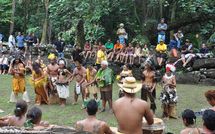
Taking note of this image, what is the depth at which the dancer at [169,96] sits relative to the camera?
12438 millimetres

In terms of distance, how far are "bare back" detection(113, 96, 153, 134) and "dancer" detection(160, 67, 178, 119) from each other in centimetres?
584

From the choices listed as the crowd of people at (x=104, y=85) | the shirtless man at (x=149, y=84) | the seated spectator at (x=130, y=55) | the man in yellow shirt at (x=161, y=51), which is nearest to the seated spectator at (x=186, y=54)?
the crowd of people at (x=104, y=85)

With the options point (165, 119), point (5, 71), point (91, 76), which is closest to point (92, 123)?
point (165, 119)

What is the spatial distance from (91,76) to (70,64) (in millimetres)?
9880

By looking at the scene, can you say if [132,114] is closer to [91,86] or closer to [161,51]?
[91,86]

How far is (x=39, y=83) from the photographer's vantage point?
14555 mm

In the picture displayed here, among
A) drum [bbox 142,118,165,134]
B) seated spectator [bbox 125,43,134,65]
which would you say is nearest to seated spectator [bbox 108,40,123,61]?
seated spectator [bbox 125,43,134,65]

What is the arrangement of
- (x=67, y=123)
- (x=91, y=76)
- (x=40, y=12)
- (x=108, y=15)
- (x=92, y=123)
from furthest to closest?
(x=40, y=12) → (x=108, y=15) → (x=91, y=76) → (x=67, y=123) → (x=92, y=123)

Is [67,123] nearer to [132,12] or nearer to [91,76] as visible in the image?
[91,76]

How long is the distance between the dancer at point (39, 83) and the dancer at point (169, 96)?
4.19 m

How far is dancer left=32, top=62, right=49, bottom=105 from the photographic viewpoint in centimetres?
1456

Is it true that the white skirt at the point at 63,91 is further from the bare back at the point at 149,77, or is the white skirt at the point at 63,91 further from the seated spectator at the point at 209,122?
the seated spectator at the point at 209,122

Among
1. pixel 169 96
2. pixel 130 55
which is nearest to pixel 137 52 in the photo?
pixel 130 55

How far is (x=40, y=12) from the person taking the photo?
36969 mm
